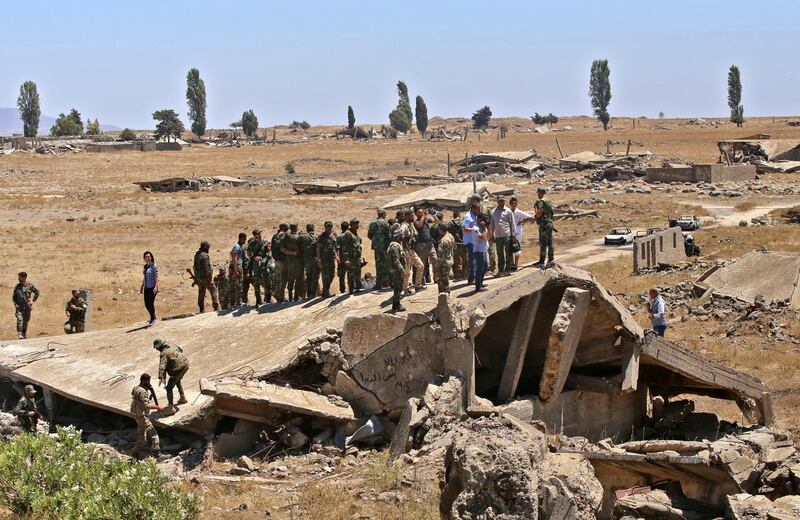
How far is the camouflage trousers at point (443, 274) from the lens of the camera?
1555cm

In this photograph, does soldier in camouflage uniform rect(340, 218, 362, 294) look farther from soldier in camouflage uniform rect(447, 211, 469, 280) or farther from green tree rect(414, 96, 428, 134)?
green tree rect(414, 96, 428, 134)

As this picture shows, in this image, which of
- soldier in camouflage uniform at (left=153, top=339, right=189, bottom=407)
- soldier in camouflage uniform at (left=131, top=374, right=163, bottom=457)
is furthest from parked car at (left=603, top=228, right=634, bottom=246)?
soldier in camouflage uniform at (left=131, top=374, right=163, bottom=457)

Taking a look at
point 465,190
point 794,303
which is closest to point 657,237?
point 794,303

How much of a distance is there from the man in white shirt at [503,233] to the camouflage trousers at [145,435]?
595 centimetres

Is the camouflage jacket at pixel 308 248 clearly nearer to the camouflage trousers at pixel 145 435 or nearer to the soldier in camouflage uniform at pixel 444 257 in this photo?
the soldier in camouflage uniform at pixel 444 257

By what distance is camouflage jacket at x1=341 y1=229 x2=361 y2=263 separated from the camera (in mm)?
17516

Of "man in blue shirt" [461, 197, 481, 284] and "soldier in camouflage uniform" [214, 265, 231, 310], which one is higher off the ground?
"man in blue shirt" [461, 197, 481, 284]

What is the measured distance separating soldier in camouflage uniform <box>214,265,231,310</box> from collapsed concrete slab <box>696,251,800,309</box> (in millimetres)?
11388

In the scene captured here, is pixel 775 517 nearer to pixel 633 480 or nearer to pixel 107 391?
pixel 633 480

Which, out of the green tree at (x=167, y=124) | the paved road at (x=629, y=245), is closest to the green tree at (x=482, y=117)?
the green tree at (x=167, y=124)

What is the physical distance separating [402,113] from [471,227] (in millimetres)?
119340

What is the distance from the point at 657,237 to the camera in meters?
A: 30.0

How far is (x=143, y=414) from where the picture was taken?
13992 mm

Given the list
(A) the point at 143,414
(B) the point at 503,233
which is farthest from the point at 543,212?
(A) the point at 143,414
